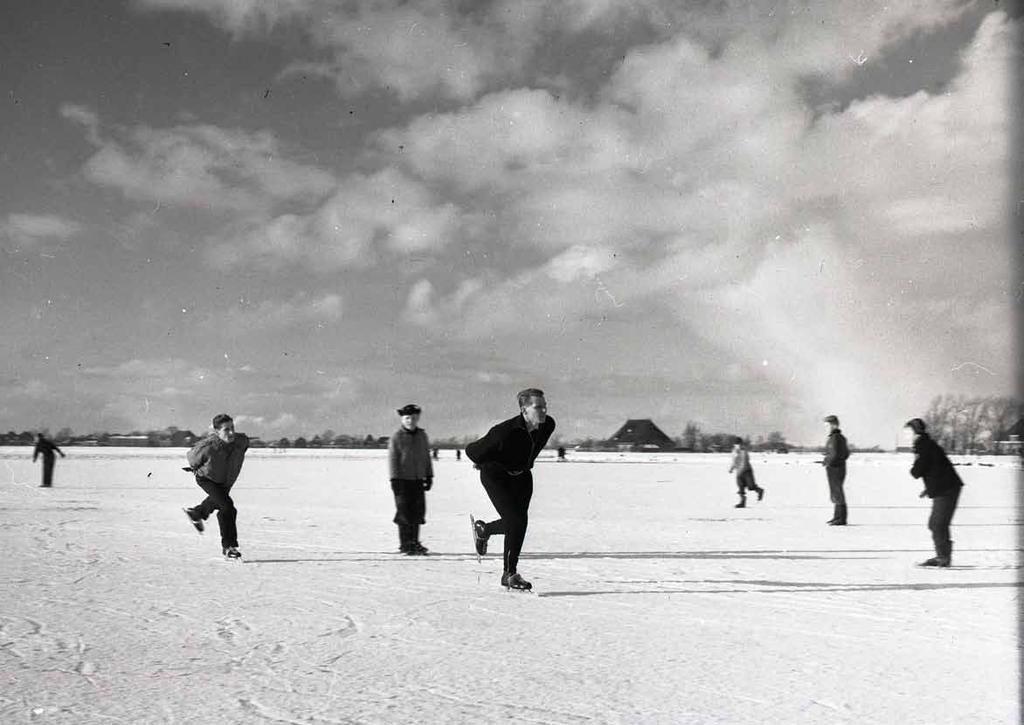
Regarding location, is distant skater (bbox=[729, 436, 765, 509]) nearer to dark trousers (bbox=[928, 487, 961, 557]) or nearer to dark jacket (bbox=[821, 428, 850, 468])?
dark jacket (bbox=[821, 428, 850, 468])

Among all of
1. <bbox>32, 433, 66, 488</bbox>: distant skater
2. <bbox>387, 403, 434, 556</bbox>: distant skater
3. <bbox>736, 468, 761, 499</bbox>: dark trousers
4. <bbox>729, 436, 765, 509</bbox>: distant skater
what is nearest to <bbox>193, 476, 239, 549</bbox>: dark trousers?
<bbox>387, 403, 434, 556</bbox>: distant skater

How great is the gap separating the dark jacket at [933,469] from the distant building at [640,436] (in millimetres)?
127979

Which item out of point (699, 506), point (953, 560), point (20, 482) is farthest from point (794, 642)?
point (20, 482)

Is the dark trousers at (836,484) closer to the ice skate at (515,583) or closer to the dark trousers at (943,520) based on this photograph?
the dark trousers at (943,520)

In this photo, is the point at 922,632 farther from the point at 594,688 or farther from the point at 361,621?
the point at 361,621

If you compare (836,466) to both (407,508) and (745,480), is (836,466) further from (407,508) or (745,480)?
(407,508)

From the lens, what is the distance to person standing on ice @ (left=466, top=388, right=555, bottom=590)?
6.67 m

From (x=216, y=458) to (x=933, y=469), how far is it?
21.8 ft

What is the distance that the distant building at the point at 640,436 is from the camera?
454ft

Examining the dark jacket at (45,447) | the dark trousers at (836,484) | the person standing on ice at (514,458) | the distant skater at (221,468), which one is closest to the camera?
the person standing on ice at (514,458)

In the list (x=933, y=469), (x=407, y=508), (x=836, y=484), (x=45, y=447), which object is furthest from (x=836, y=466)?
(x=45, y=447)

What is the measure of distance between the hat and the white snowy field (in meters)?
1.29

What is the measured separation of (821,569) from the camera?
830cm

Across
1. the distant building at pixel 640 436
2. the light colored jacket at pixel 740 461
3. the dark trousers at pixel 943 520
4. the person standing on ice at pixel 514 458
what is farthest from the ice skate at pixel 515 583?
the distant building at pixel 640 436
